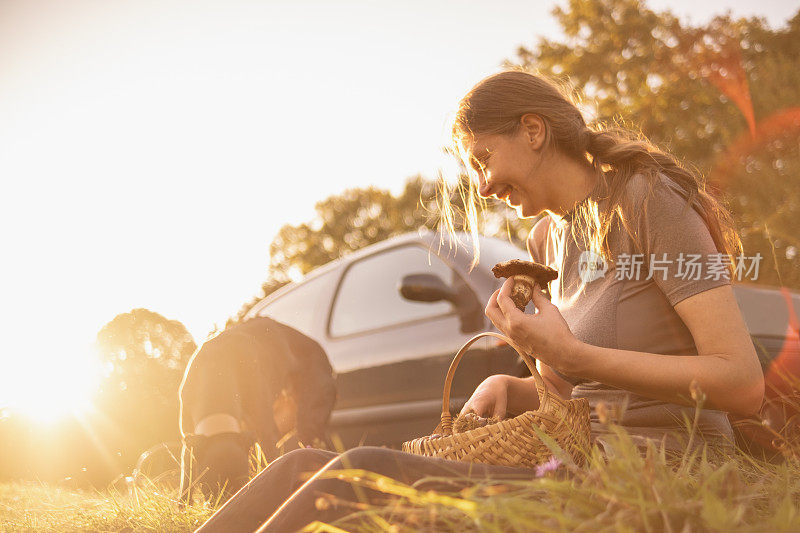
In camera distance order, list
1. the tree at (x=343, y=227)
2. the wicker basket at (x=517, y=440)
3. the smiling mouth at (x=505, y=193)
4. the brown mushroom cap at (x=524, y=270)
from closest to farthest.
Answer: the wicker basket at (x=517, y=440), the brown mushroom cap at (x=524, y=270), the smiling mouth at (x=505, y=193), the tree at (x=343, y=227)

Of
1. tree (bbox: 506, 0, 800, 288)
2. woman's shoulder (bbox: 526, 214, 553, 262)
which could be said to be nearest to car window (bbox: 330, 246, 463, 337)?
woman's shoulder (bbox: 526, 214, 553, 262)

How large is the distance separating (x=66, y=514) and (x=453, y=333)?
2.42 m

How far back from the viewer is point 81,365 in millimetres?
5344

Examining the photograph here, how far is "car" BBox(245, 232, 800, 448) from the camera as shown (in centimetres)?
395

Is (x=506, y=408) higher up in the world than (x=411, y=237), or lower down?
lower down

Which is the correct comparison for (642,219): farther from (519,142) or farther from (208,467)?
(208,467)

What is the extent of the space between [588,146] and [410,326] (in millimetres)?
2544

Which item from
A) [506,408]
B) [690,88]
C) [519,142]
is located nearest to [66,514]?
[506,408]

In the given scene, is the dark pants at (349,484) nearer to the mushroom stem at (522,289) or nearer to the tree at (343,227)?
the mushroom stem at (522,289)

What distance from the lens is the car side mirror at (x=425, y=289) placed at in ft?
13.6

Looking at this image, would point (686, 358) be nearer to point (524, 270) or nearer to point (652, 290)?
point (652, 290)

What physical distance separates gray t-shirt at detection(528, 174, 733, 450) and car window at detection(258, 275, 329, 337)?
3897mm

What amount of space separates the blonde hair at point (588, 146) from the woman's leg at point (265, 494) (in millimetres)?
1149

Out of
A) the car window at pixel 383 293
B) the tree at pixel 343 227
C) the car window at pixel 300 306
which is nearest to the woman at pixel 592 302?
the car window at pixel 383 293
